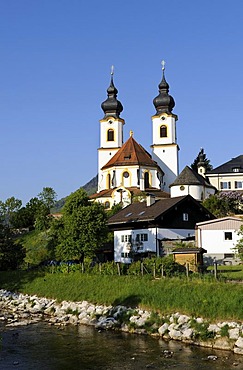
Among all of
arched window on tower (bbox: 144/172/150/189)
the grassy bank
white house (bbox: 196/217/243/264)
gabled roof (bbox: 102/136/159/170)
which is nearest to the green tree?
the grassy bank

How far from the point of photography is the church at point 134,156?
79312 millimetres

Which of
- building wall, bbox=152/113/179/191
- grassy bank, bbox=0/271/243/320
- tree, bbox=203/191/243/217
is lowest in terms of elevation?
grassy bank, bbox=0/271/243/320

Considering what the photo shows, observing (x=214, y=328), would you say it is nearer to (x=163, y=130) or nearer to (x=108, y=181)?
(x=108, y=181)

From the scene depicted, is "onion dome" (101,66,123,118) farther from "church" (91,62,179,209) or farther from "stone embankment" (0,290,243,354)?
"stone embankment" (0,290,243,354)

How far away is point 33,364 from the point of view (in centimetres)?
1884

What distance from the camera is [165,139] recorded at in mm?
90250

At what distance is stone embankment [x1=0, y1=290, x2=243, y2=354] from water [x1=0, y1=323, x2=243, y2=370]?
0.60 m

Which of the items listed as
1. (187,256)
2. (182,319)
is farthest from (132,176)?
(182,319)

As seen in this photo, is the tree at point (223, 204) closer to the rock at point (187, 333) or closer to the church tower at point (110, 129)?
the church tower at point (110, 129)

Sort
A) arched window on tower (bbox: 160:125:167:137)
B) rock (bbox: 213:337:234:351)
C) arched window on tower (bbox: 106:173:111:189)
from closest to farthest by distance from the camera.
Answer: rock (bbox: 213:337:234:351)
arched window on tower (bbox: 106:173:111:189)
arched window on tower (bbox: 160:125:167:137)

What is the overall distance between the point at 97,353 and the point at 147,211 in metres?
24.9

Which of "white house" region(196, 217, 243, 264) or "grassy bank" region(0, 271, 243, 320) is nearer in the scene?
"grassy bank" region(0, 271, 243, 320)

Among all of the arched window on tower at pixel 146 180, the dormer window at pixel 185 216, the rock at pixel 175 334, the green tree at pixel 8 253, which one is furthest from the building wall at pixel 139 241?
the arched window on tower at pixel 146 180

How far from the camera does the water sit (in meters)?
18.3
